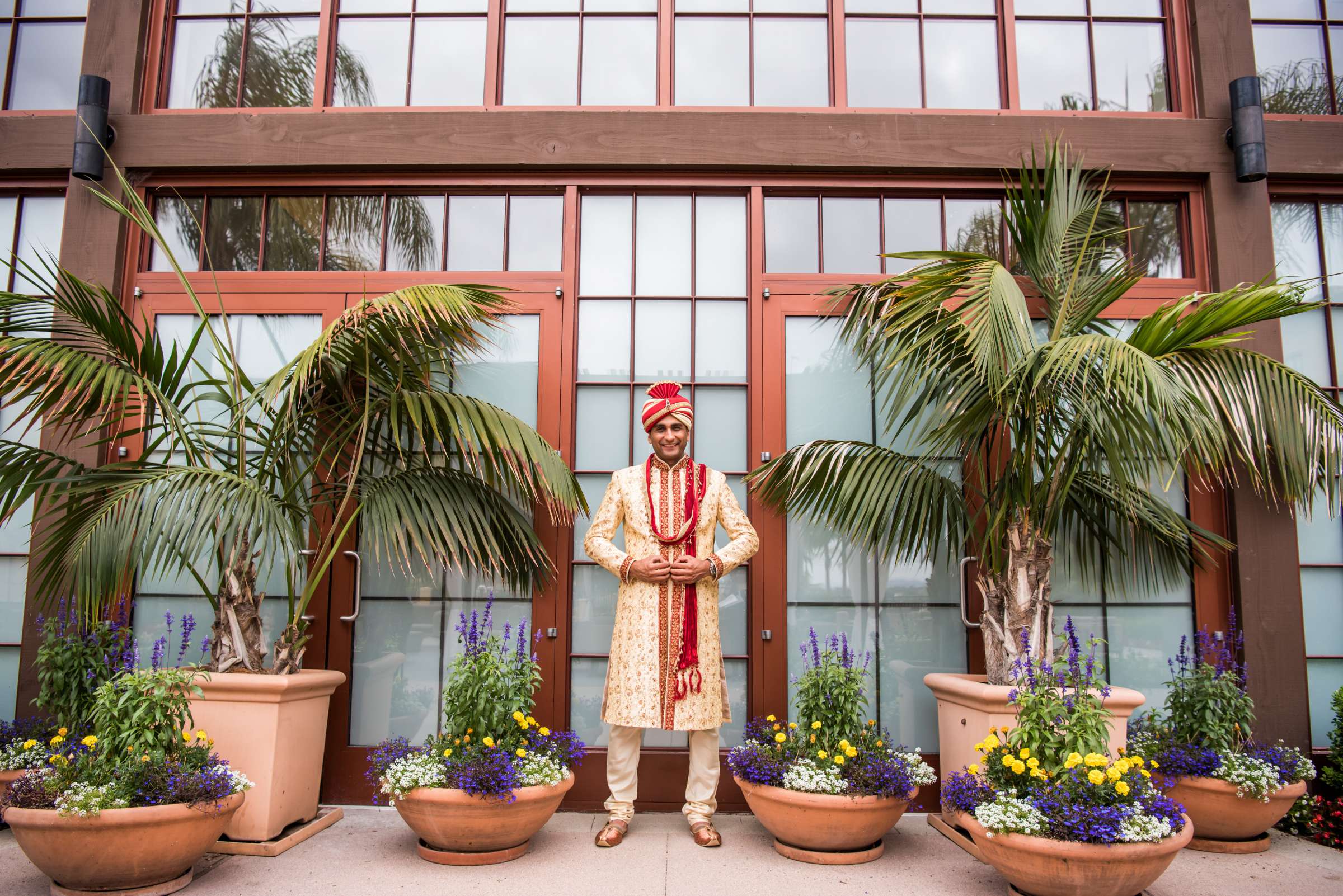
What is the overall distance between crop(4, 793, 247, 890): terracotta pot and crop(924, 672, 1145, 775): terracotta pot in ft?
8.24

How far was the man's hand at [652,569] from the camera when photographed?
316cm

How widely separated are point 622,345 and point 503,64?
1490 millimetres

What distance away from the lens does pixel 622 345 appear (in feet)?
12.8

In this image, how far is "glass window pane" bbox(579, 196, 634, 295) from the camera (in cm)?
395

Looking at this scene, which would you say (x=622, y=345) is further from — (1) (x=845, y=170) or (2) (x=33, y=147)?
(2) (x=33, y=147)

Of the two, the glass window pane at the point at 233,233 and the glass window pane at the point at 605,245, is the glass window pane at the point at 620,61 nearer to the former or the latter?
the glass window pane at the point at 605,245

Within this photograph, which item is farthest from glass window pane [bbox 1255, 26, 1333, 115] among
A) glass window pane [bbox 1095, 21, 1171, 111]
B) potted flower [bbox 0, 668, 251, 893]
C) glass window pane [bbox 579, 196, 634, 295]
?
potted flower [bbox 0, 668, 251, 893]

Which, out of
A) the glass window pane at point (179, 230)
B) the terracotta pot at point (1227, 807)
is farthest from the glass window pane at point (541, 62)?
the terracotta pot at point (1227, 807)

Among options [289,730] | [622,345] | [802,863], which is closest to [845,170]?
[622,345]

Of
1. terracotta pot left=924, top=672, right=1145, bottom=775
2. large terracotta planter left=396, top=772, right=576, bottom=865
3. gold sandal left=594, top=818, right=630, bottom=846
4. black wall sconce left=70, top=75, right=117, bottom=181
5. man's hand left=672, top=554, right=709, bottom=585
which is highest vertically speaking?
black wall sconce left=70, top=75, right=117, bottom=181

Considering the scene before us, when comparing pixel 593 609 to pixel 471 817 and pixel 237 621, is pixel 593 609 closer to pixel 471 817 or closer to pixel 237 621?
pixel 471 817

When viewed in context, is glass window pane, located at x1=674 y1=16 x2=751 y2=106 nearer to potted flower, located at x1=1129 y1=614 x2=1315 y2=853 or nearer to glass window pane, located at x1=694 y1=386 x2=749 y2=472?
glass window pane, located at x1=694 y1=386 x2=749 y2=472

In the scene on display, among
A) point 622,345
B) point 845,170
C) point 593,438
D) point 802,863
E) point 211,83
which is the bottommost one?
point 802,863

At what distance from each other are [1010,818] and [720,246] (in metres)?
2.57
